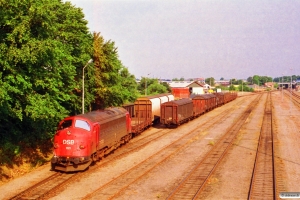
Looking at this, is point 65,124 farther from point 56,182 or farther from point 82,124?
point 56,182

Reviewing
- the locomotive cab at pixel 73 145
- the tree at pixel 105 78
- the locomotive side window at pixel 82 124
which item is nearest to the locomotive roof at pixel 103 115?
the locomotive side window at pixel 82 124

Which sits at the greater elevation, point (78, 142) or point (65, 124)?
point (65, 124)

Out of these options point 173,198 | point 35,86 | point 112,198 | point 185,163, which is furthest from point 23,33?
point 185,163

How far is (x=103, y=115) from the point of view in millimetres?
24031

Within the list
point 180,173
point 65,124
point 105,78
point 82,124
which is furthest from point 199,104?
point 65,124

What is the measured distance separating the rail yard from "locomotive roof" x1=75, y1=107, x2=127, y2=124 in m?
3.01

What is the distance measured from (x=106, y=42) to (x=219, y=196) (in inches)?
849

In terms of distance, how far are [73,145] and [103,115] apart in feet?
14.6

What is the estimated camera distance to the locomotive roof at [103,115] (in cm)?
2202

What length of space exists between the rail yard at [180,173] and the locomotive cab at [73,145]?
677 mm

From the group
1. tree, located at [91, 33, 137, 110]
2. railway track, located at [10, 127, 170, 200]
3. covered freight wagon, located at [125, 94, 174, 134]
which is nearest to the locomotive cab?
railway track, located at [10, 127, 170, 200]

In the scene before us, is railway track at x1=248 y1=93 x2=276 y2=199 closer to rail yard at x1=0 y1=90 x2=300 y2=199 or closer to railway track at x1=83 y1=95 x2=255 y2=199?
rail yard at x1=0 y1=90 x2=300 y2=199

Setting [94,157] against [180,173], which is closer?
[180,173]

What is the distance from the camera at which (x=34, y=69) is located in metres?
20.6
